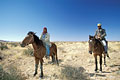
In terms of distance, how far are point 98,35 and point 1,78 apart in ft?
22.1

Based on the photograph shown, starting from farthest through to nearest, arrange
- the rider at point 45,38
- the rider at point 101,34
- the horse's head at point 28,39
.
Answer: the rider at point 101,34, the rider at point 45,38, the horse's head at point 28,39

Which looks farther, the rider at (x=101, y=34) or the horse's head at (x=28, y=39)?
the rider at (x=101, y=34)

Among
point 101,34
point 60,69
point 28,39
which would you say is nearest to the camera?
point 28,39

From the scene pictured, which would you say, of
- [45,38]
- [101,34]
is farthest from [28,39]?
[101,34]

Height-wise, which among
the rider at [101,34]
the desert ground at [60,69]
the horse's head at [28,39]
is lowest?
the desert ground at [60,69]

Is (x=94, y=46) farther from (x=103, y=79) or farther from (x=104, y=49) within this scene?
(x=103, y=79)

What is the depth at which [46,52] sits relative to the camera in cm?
602

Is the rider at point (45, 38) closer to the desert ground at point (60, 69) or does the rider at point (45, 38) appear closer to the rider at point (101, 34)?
the desert ground at point (60, 69)

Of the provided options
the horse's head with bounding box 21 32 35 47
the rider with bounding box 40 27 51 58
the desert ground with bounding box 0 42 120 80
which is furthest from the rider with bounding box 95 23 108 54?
the horse's head with bounding box 21 32 35 47

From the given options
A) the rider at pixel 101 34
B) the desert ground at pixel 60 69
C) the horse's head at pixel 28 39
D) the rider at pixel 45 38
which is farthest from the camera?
the rider at pixel 101 34

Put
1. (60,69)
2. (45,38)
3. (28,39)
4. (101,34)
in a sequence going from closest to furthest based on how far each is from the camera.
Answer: (28,39), (45,38), (60,69), (101,34)

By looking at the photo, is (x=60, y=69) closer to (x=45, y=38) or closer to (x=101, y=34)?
(x=45, y=38)

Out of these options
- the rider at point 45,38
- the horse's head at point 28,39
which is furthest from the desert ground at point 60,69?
the rider at point 45,38

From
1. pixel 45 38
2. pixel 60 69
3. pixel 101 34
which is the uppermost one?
pixel 101 34
